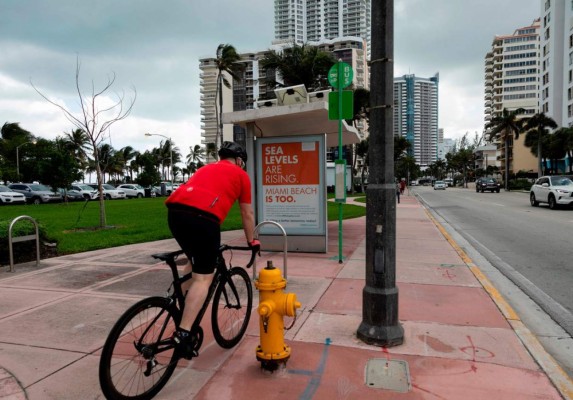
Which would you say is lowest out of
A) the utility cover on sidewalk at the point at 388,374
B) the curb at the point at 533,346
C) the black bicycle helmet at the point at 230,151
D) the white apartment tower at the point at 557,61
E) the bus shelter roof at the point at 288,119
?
the curb at the point at 533,346

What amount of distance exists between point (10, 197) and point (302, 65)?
2188 cm

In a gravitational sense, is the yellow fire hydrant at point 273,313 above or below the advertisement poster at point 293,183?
below

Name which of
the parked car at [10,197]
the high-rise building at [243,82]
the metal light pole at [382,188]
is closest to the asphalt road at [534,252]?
the metal light pole at [382,188]

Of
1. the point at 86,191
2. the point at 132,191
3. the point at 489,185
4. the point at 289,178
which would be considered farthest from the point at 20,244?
the point at 489,185

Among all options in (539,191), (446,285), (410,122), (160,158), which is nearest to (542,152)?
(539,191)

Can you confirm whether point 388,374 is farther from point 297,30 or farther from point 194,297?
point 297,30

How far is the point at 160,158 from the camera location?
90.9 metres

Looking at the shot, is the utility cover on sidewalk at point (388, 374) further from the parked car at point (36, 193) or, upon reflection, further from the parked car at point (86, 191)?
the parked car at point (86, 191)

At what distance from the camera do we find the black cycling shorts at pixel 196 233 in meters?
3.09

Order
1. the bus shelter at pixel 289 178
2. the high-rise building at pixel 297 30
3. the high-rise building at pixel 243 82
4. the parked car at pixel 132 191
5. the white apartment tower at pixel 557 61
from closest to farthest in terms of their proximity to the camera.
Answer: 1. the bus shelter at pixel 289 178
2. the parked car at pixel 132 191
3. the white apartment tower at pixel 557 61
4. the high-rise building at pixel 243 82
5. the high-rise building at pixel 297 30

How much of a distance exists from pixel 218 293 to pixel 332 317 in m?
1.58

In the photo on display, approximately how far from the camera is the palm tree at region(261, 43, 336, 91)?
87.4ft

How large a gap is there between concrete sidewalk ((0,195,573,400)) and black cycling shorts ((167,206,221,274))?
0.98m

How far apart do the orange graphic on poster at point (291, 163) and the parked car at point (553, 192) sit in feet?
51.3
